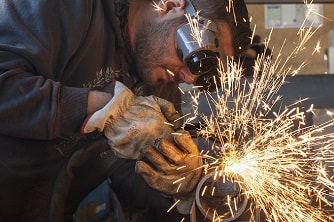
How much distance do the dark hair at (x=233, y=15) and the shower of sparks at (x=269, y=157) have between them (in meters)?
0.08

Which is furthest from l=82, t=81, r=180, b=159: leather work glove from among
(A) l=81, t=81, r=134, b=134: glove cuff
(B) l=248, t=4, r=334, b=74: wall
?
(B) l=248, t=4, r=334, b=74: wall

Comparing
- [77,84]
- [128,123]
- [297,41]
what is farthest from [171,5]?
[297,41]

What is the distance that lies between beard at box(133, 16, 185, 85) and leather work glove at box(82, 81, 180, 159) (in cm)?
31

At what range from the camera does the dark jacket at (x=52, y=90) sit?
50.9 inches

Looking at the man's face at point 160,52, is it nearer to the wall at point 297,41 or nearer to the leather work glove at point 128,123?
the leather work glove at point 128,123

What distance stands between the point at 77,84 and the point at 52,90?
229 millimetres

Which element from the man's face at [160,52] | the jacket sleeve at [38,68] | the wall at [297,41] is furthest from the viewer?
the wall at [297,41]

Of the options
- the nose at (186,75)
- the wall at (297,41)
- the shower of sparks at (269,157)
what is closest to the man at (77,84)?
the nose at (186,75)

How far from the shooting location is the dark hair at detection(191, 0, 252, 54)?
1612 millimetres

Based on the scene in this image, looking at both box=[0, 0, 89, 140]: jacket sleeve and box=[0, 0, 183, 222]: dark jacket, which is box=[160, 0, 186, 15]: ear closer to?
box=[0, 0, 183, 222]: dark jacket

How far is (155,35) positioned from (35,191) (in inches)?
24.0

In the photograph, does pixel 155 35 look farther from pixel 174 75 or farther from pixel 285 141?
pixel 285 141

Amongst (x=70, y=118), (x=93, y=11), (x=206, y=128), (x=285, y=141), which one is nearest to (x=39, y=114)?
(x=70, y=118)

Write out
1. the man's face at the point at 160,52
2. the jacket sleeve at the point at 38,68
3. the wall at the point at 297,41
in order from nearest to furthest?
1. the jacket sleeve at the point at 38,68
2. the man's face at the point at 160,52
3. the wall at the point at 297,41
